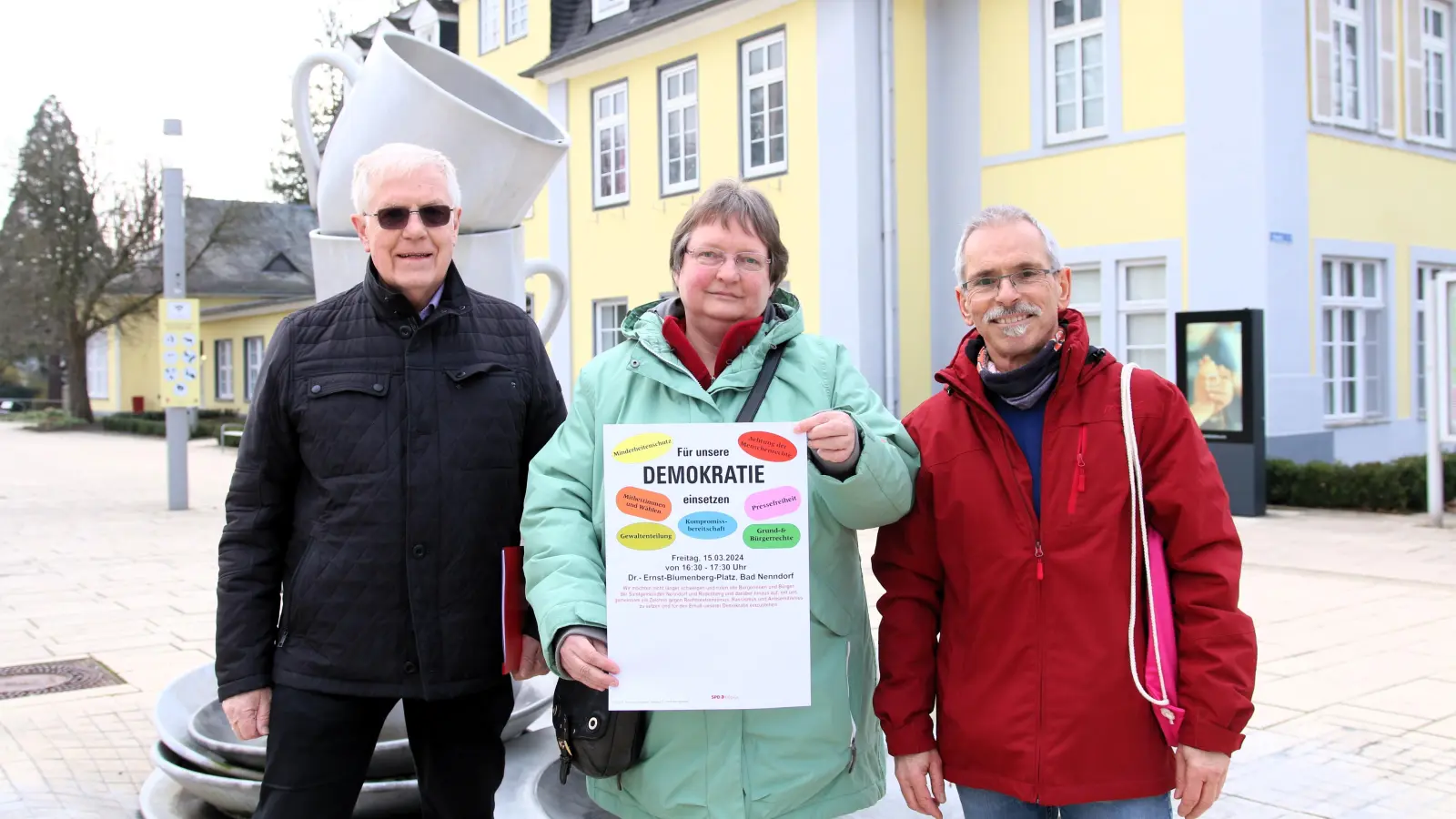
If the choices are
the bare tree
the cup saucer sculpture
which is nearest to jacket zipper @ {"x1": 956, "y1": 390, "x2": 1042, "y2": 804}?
the cup saucer sculpture

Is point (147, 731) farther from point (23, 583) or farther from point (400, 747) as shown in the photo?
point (23, 583)

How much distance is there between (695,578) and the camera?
233 centimetres

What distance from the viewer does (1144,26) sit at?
1487 cm

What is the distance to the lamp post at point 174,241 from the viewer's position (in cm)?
1409

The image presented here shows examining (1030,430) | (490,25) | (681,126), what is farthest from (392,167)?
(490,25)

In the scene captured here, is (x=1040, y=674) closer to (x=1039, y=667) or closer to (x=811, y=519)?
(x=1039, y=667)

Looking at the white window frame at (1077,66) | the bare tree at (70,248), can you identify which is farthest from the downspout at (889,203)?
the bare tree at (70,248)

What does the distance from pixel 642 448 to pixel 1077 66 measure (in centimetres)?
1491

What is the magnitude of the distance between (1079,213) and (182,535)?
1099 cm

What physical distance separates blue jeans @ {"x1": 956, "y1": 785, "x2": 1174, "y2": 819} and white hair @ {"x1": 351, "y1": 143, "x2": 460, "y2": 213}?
167 cm

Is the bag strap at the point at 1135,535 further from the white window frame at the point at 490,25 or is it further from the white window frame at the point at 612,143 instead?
the white window frame at the point at 490,25

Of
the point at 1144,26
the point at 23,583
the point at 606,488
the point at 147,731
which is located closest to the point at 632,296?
the point at 1144,26

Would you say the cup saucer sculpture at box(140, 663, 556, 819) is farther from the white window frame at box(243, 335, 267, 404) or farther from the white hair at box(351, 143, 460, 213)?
the white window frame at box(243, 335, 267, 404)

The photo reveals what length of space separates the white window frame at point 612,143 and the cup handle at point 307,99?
17065 mm
